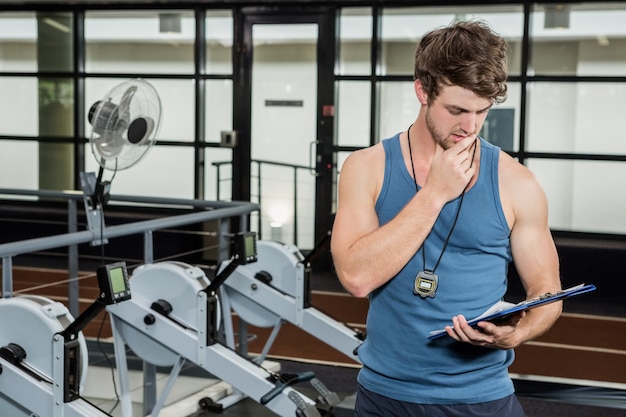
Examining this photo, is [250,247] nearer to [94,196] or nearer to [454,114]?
[94,196]

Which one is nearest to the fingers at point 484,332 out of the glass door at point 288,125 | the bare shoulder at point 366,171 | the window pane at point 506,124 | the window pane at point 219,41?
the bare shoulder at point 366,171

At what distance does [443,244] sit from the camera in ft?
4.81

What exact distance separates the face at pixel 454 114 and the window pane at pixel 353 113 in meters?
6.37

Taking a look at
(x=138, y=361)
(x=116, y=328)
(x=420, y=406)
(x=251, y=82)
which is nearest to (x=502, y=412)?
(x=420, y=406)

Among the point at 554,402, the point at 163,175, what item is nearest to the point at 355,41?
the point at 163,175

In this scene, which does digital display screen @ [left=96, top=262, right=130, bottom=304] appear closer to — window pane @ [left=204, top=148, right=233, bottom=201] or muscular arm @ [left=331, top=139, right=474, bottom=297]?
muscular arm @ [left=331, top=139, right=474, bottom=297]

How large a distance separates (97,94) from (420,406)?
296 inches

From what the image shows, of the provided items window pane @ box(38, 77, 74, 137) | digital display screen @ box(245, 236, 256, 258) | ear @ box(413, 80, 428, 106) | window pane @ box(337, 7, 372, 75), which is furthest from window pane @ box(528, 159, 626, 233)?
ear @ box(413, 80, 428, 106)

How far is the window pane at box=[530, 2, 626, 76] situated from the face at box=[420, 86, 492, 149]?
621 cm

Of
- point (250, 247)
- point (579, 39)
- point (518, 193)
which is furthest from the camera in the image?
point (579, 39)

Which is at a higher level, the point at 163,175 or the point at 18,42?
the point at 18,42

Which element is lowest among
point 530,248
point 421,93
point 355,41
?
point 530,248

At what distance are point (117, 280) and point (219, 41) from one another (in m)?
5.50

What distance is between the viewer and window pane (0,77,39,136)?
8.74m
